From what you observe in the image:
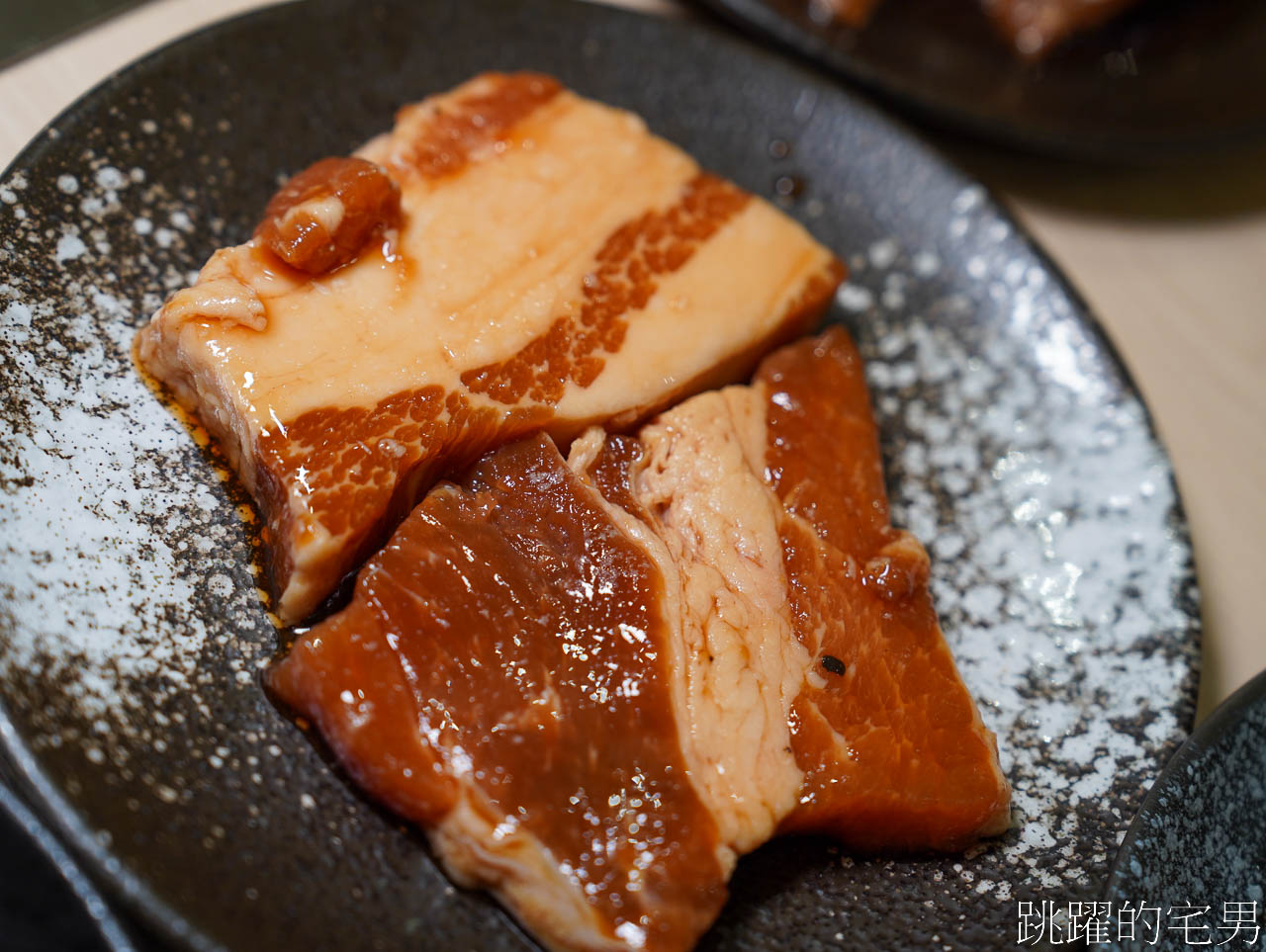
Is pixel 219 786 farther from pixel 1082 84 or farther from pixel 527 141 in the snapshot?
pixel 1082 84

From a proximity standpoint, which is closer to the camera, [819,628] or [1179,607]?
[819,628]

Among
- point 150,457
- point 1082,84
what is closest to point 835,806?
point 150,457

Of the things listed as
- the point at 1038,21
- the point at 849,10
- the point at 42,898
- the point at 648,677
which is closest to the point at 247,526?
the point at 42,898


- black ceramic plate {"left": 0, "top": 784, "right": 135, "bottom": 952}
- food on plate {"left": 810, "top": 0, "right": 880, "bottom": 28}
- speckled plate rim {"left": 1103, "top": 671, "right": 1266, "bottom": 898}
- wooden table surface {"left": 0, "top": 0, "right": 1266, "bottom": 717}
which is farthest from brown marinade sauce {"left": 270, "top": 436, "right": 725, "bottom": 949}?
food on plate {"left": 810, "top": 0, "right": 880, "bottom": 28}

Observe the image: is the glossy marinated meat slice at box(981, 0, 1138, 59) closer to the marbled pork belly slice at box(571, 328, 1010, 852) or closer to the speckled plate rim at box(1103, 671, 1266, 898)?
the marbled pork belly slice at box(571, 328, 1010, 852)

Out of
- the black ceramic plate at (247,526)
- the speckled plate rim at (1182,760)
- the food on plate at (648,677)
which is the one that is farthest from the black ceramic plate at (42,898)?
the speckled plate rim at (1182,760)
